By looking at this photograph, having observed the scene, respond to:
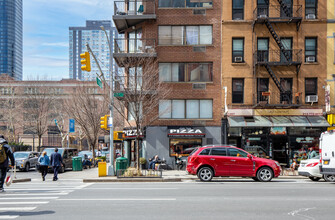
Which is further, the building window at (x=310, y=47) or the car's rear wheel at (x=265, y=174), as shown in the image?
the building window at (x=310, y=47)

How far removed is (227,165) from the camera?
19375mm

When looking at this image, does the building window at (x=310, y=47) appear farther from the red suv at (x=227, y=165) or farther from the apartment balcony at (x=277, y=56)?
the red suv at (x=227, y=165)

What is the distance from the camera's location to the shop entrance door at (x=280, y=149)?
29750 mm

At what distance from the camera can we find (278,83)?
29312 mm

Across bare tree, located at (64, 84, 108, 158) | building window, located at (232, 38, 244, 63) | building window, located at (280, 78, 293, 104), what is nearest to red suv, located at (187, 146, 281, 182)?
building window, located at (280, 78, 293, 104)

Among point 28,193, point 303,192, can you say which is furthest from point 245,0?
point 28,193

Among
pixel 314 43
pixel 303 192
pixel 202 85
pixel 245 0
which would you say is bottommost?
pixel 303 192

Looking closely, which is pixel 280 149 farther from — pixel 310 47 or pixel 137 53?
pixel 137 53

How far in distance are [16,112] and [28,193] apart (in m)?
42.4

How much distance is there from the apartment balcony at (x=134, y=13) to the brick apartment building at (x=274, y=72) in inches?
211

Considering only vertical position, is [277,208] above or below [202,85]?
below

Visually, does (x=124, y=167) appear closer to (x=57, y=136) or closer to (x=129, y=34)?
(x=129, y=34)

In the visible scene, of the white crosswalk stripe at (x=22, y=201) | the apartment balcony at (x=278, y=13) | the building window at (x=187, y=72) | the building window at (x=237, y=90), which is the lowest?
the white crosswalk stripe at (x=22, y=201)

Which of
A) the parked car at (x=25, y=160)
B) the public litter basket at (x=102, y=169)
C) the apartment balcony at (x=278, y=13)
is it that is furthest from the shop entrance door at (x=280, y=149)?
the parked car at (x=25, y=160)
